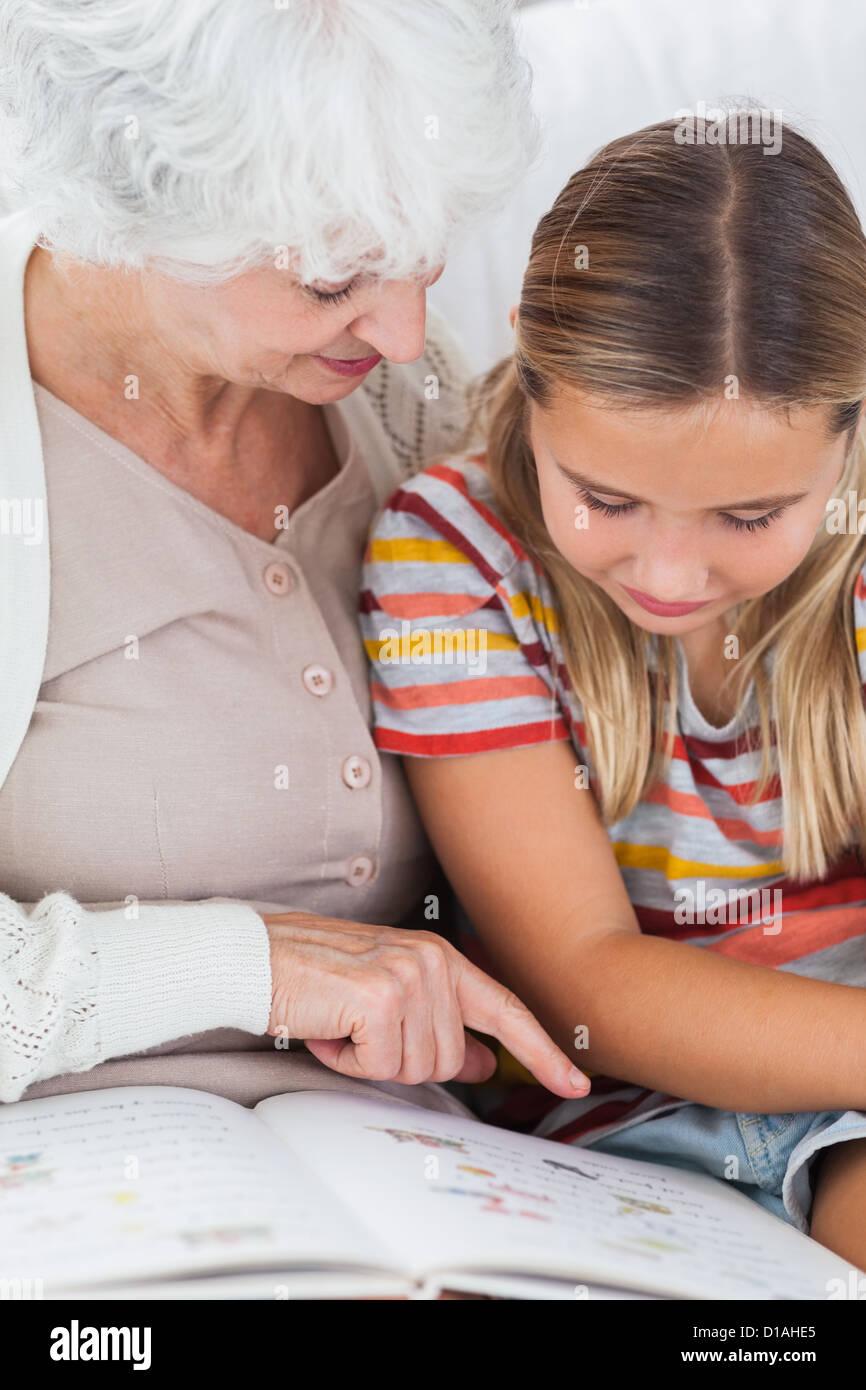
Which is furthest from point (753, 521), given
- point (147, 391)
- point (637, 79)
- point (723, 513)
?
point (637, 79)

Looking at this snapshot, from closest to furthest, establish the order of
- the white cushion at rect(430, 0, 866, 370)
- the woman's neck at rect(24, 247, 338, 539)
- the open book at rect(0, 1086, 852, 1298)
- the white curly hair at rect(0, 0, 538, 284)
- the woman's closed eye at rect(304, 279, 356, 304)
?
the open book at rect(0, 1086, 852, 1298), the white curly hair at rect(0, 0, 538, 284), the woman's closed eye at rect(304, 279, 356, 304), the woman's neck at rect(24, 247, 338, 539), the white cushion at rect(430, 0, 866, 370)

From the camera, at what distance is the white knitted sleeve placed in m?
0.88

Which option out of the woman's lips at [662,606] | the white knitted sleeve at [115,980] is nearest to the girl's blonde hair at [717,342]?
the woman's lips at [662,606]

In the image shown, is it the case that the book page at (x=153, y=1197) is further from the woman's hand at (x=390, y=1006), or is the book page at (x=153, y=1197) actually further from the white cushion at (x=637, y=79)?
the white cushion at (x=637, y=79)

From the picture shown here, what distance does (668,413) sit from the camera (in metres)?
0.88

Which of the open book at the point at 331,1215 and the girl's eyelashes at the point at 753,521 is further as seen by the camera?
the girl's eyelashes at the point at 753,521

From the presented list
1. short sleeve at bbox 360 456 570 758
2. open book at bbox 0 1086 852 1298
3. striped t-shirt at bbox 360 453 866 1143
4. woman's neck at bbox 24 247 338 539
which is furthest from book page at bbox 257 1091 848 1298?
woman's neck at bbox 24 247 338 539

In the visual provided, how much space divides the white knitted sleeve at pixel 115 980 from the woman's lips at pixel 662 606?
1.19 ft

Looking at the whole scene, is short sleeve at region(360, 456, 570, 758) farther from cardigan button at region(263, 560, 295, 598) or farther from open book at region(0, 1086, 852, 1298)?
open book at region(0, 1086, 852, 1298)

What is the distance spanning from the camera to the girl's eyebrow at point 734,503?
91 centimetres

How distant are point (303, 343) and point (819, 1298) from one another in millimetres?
700

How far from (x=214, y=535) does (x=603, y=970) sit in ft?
1.52

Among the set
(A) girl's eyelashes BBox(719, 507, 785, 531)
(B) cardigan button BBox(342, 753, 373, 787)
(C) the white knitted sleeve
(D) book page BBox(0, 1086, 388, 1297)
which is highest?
(A) girl's eyelashes BBox(719, 507, 785, 531)

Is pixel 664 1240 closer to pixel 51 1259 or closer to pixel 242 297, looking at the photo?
pixel 51 1259
